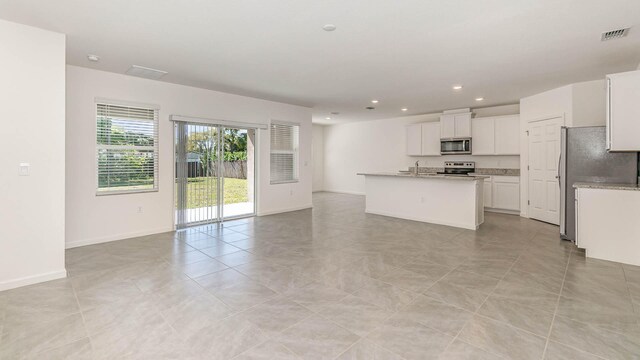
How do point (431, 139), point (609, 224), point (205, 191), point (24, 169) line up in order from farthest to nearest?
point (431, 139)
point (205, 191)
point (609, 224)
point (24, 169)

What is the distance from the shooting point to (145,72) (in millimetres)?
4664

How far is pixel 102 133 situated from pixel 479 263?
5644 mm

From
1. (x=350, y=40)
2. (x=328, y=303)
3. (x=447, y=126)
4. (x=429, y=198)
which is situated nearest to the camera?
(x=328, y=303)

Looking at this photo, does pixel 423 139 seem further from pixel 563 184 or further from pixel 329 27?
pixel 329 27

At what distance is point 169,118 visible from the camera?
5309 mm

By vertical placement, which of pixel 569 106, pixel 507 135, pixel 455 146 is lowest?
pixel 455 146

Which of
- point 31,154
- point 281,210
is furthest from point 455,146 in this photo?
point 31,154

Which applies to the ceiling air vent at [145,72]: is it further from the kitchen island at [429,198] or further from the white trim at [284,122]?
the kitchen island at [429,198]

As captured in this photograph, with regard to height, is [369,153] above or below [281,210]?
above

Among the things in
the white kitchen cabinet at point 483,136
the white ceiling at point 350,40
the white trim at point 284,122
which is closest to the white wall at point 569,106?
the white ceiling at point 350,40

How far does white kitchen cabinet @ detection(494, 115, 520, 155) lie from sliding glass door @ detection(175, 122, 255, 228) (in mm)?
5775

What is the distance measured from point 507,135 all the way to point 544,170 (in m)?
1.38

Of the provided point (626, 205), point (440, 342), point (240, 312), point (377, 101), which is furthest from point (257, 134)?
point (626, 205)

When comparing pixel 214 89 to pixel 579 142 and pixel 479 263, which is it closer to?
pixel 479 263
